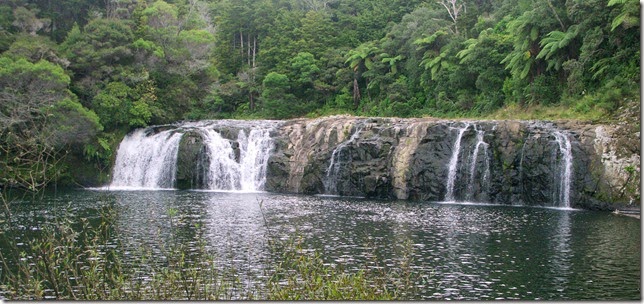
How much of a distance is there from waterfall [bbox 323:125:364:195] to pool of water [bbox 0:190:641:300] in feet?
11.3

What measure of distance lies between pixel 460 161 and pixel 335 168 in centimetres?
654

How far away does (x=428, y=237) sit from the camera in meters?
19.3

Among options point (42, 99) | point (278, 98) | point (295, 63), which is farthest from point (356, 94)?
point (42, 99)

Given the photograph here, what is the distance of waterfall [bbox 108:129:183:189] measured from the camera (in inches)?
1467

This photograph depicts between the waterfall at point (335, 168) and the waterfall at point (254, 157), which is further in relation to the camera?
the waterfall at point (254, 157)

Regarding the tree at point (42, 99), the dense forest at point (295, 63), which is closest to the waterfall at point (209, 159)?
the dense forest at point (295, 63)

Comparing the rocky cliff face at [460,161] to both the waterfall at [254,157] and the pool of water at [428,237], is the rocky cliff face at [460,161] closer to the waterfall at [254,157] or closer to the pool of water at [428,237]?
the waterfall at [254,157]

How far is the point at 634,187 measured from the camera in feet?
84.6

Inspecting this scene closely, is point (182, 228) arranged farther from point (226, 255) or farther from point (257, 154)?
point (257, 154)

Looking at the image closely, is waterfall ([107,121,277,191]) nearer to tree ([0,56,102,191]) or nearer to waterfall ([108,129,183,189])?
waterfall ([108,129,183,189])

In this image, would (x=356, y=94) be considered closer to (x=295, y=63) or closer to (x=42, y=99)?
(x=295, y=63)

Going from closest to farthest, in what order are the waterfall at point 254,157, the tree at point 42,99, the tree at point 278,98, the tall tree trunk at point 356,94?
the tree at point 42,99
the waterfall at point 254,157
the tall tree trunk at point 356,94
the tree at point 278,98

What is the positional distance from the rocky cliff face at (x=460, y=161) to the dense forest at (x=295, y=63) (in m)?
3.83

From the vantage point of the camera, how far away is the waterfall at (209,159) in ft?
120
